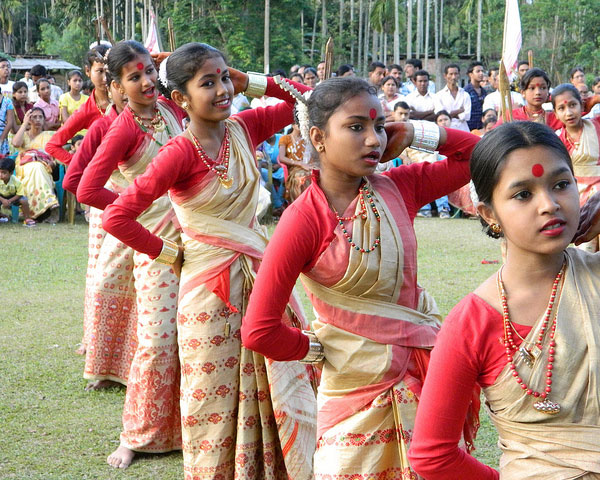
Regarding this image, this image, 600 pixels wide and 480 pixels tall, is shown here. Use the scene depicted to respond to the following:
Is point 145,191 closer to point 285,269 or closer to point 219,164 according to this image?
point 219,164

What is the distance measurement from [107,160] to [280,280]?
8.36 feet

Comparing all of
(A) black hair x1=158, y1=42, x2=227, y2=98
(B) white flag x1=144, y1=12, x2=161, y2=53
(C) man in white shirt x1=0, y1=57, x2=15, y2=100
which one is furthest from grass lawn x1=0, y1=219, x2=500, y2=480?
(C) man in white shirt x1=0, y1=57, x2=15, y2=100

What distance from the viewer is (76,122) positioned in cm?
697

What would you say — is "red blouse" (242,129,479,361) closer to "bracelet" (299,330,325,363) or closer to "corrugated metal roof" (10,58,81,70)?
"bracelet" (299,330,325,363)

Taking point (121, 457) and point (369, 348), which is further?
point (121, 457)

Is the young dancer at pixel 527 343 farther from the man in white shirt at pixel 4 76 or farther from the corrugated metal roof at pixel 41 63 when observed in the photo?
the corrugated metal roof at pixel 41 63

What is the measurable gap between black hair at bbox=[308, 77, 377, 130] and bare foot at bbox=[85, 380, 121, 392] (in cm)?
366

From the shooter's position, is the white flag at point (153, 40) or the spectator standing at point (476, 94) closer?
the white flag at point (153, 40)

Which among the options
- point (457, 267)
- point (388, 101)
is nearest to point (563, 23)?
point (388, 101)

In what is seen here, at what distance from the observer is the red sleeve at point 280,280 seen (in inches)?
113

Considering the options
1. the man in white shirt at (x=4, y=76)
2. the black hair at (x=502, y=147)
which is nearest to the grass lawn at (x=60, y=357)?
the black hair at (x=502, y=147)

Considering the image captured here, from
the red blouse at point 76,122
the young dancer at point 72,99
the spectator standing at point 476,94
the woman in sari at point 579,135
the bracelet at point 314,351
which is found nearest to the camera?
the bracelet at point 314,351

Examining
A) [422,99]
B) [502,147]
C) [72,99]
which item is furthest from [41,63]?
[502,147]

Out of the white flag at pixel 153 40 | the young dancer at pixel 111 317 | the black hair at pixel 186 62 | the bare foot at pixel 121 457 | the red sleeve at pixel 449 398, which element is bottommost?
the bare foot at pixel 121 457
